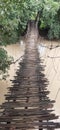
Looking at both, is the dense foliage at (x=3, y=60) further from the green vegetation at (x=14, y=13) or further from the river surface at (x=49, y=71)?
the river surface at (x=49, y=71)

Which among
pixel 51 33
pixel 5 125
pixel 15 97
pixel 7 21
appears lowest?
pixel 5 125

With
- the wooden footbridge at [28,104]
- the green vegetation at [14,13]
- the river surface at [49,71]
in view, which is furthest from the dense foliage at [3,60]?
the river surface at [49,71]

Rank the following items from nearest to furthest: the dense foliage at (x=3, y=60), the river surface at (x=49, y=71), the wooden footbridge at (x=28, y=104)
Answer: the wooden footbridge at (x=28, y=104), the dense foliage at (x=3, y=60), the river surface at (x=49, y=71)

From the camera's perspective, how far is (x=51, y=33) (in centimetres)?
1595

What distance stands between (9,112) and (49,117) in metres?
0.60

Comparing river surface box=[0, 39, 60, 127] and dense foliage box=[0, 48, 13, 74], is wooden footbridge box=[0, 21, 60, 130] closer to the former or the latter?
dense foliage box=[0, 48, 13, 74]

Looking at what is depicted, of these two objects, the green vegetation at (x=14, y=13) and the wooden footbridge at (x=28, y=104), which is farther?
the green vegetation at (x=14, y=13)

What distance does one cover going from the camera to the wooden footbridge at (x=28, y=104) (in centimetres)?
449

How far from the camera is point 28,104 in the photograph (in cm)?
526

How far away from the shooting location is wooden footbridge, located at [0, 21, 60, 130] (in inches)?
177

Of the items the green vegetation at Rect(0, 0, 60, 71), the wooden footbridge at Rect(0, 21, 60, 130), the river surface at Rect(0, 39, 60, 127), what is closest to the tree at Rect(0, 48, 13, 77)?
the green vegetation at Rect(0, 0, 60, 71)

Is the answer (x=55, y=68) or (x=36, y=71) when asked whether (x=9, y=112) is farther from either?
(x=55, y=68)

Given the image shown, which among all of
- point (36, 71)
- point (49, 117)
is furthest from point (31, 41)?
point (49, 117)

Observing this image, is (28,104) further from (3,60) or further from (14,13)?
(14,13)
